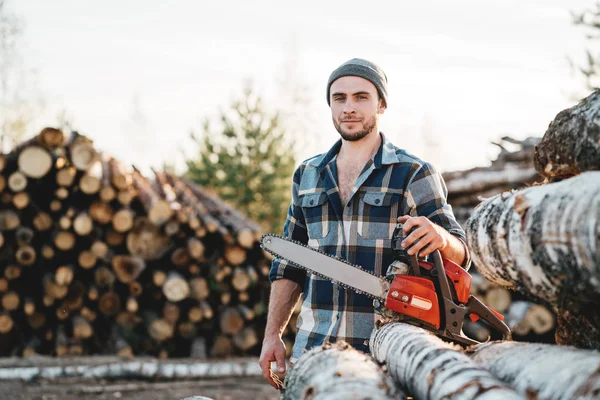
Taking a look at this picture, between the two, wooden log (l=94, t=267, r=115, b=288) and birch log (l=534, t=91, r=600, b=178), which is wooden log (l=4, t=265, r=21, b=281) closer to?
wooden log (l=94, t=267, r=115, b=288)

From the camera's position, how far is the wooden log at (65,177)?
21.0ft

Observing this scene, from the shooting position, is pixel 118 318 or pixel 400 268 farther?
pixel 118 318

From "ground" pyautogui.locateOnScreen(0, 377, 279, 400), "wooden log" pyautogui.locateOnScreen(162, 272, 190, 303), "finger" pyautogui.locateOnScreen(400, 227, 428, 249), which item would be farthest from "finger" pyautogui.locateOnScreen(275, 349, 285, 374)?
"wooden log" pyautogui.locateOnScreen(162, 272, 190, 303)

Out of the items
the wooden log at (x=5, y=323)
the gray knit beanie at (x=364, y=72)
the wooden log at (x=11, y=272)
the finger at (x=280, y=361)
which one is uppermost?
the gray knit beanie at (x=364, y=72)

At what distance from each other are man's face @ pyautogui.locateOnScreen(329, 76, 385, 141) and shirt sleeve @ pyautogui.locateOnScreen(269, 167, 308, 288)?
0.39 m

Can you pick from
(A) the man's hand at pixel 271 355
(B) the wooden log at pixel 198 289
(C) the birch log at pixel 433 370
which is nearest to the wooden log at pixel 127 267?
(B) the wooden log at pixel 198 289

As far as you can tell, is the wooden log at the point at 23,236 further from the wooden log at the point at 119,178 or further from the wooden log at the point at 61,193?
the wooden log at the point at 119,178

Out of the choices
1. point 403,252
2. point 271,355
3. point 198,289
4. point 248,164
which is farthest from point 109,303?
point 248,164

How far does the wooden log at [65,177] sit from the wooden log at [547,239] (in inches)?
222

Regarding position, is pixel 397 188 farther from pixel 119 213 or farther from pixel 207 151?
pixel 207 151

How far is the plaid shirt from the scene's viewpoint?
2.50m

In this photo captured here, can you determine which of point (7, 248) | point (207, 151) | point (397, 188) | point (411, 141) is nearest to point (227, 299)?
point (7, 248)

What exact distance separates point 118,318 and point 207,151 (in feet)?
33.1

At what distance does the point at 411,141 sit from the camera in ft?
98.1
